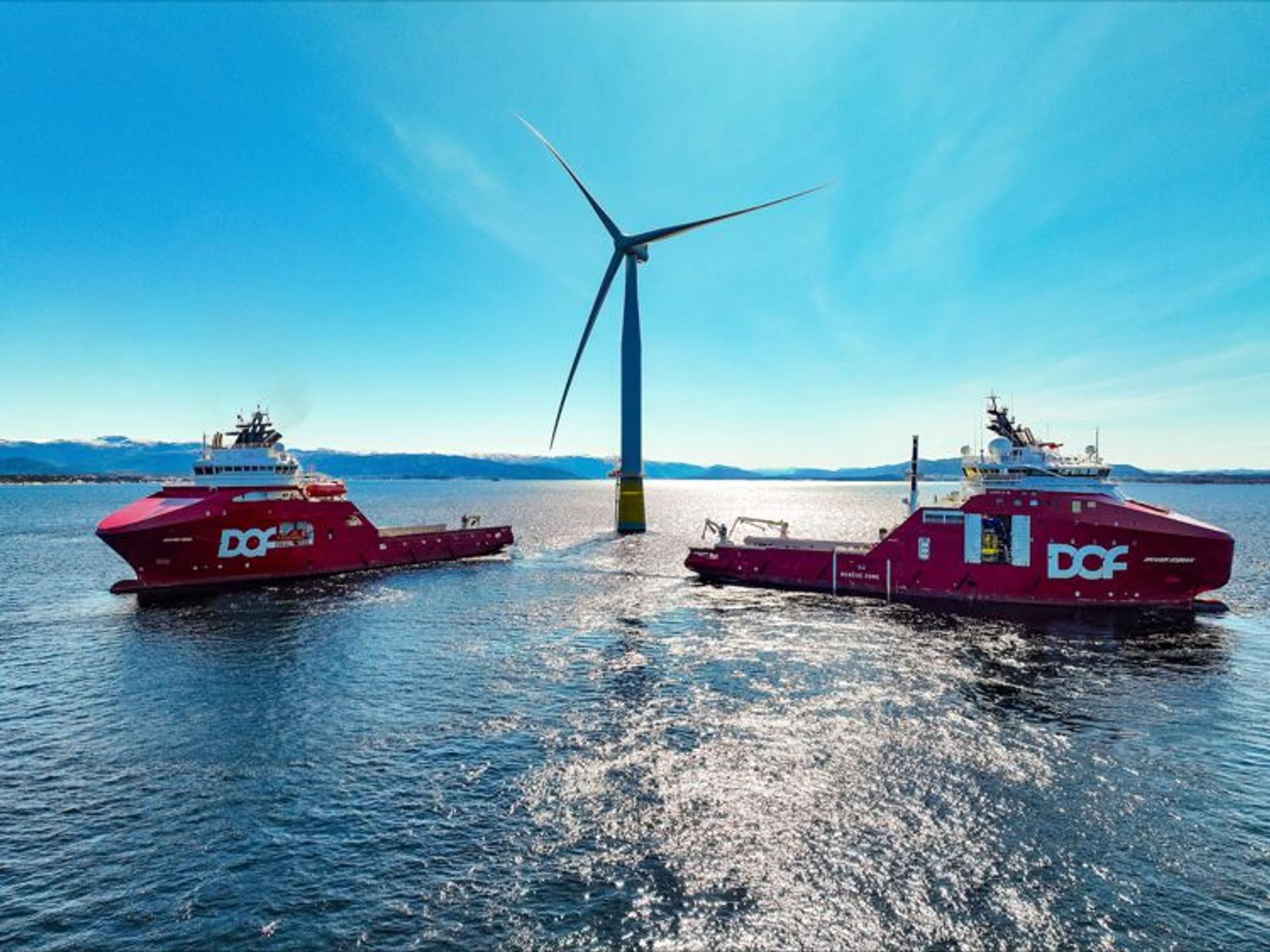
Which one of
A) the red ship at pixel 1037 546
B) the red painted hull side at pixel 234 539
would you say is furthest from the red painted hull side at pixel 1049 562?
the red painted hull side at pixel 234 539

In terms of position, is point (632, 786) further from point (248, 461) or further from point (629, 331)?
point (629, 331)

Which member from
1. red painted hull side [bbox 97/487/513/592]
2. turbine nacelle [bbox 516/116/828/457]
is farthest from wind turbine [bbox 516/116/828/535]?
red painted hull side [bbox 97/487/513/592]

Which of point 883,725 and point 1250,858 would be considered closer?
point 1250,858

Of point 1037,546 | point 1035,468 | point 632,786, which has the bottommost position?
point 632,786

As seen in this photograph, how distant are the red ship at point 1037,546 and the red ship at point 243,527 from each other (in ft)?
158

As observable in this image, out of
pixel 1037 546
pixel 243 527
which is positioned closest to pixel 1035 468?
pixel 1037 546

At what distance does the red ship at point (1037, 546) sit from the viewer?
42531 mm

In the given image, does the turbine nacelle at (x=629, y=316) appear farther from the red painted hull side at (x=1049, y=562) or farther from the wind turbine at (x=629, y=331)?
the red painted hull side at (x=1049, y=562)

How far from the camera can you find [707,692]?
28875 millimetres

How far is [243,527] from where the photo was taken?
53094 millimetres

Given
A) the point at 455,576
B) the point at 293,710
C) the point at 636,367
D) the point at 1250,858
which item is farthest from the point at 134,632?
the point at 636,367

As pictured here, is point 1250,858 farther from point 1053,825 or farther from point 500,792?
point 500,792

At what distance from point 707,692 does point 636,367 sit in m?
75.5

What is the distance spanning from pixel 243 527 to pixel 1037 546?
218ft
